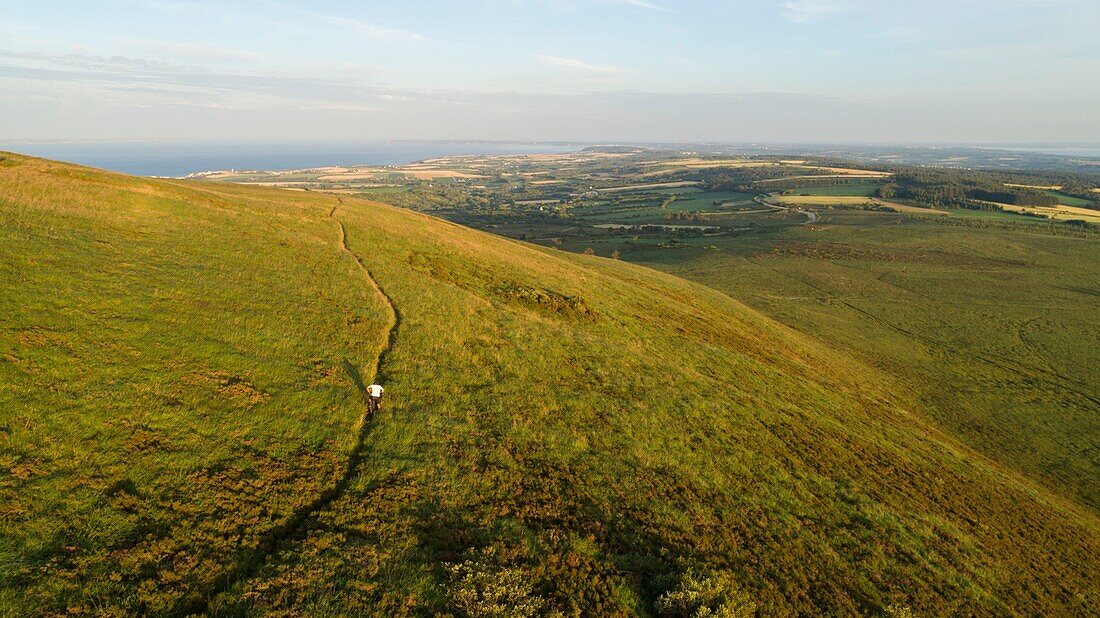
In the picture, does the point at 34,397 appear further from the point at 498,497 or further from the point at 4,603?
the point at 498,497

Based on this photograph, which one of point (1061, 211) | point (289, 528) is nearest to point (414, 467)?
point (289, 528)

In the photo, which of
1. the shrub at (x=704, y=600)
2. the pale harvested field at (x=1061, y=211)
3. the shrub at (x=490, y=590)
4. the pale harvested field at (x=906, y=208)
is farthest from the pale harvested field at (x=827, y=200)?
the shrub at (x=490, y=590)

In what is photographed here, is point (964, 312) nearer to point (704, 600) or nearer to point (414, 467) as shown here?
point (704, 600)

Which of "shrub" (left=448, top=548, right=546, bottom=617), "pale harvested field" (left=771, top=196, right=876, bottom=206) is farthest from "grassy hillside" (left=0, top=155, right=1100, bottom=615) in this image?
"pale harvested field" (left=771, top=196, right=876, bottom=206)

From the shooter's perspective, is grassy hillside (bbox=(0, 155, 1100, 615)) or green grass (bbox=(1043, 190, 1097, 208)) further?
green grass (bbox=(1043, 190, 1097, 208))

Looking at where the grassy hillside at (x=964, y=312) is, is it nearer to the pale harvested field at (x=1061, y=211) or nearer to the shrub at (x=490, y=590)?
the pale harvested field at (x=1061, y=211)

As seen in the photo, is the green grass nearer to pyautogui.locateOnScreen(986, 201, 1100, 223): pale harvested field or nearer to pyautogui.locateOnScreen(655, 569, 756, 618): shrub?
pyautogui.locateOnScreen(986, 201, 1100, 223): pale harvested field

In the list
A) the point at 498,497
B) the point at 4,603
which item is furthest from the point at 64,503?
the point at 498,497
